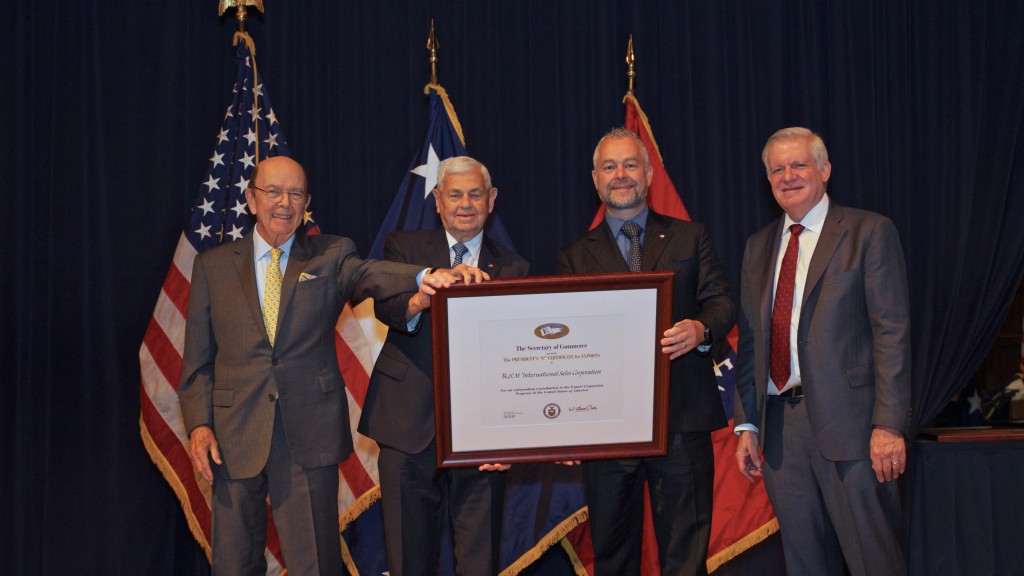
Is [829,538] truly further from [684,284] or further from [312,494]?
[312,494]

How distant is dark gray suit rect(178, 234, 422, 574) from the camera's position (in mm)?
2848

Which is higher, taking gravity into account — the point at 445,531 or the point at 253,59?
the point at 253,59

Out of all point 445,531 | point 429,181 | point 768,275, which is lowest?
point 445,531

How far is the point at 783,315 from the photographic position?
294 centimetres

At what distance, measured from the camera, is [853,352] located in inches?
111

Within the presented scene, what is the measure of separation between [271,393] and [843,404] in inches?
74.1

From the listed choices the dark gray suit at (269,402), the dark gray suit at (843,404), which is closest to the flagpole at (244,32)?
the dark gray suit at (269,402)

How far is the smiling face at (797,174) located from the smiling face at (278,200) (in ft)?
5.50

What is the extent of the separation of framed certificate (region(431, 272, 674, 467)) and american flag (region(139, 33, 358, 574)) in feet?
4.94

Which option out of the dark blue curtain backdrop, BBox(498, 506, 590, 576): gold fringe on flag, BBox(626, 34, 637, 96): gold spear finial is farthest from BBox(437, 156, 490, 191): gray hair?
BBox(498, 506, 590, 576): gold fringe on flag

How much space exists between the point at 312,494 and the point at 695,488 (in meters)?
1.29

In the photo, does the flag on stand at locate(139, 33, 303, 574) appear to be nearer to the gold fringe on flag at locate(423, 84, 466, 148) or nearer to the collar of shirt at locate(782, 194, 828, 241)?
the gold fringe on flag at locate(423, 84, 466, 148)

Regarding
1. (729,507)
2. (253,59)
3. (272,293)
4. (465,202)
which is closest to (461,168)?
(465,202)

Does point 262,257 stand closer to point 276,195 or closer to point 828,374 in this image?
point 276,195
